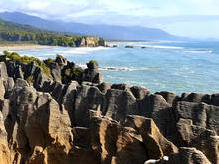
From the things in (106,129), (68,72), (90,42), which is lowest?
(68,72)

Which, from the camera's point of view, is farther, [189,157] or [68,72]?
[68,72]

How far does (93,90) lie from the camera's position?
39.5 feet

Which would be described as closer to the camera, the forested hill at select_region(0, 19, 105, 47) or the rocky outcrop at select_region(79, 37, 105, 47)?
the forested hill at select_region(0, 19, 105, 47)

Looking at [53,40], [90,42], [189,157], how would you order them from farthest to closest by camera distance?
1. [90,42]
2. [53,40]
3. [189,157]

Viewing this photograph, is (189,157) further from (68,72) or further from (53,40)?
(53,40)

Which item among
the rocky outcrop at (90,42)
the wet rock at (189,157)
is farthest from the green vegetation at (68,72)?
the rocky outcrop at (90,42)

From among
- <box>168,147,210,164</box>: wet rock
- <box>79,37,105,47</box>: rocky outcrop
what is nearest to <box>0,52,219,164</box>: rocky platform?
<box>168,147,210,164</box>: wet rock

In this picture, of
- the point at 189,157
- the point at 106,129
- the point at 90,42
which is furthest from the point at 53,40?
the point at 189,157

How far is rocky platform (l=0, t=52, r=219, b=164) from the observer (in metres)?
8.17

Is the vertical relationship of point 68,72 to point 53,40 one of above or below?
below

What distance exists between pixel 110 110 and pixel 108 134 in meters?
2.58

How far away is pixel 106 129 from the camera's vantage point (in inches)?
344

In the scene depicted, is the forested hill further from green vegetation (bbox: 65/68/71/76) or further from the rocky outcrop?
Result: green vegetation (bbox: 65/68/71/76)

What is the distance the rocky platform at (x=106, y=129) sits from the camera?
8172 mm
